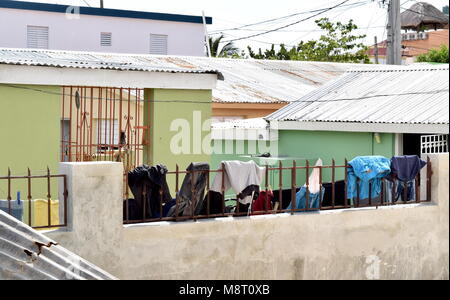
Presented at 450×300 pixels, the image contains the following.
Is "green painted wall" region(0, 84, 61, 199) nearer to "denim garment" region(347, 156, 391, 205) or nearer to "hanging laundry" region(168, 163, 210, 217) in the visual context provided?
"hanging laundry" region(168, 163, 210, 217)

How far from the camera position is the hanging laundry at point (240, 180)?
967 centimetres

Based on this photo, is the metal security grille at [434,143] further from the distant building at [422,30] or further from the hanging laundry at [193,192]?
the distant building at [422,30]

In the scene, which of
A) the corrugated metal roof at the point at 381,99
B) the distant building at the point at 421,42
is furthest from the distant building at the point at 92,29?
the distant building at the point at 421,42

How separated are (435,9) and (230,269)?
5187cm

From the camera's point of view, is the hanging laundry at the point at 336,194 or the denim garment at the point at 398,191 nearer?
the denim garment at the point at 398,191

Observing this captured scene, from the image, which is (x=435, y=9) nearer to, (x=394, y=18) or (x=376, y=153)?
(x=394, y=18)

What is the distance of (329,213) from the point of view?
10.1 meters

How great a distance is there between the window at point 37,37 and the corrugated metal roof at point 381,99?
15679mm

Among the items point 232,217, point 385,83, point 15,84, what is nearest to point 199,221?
point 232,217

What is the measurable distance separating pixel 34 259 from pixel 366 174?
202 inches

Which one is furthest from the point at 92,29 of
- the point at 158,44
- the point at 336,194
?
the point at 336,194

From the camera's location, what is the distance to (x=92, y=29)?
106 feet

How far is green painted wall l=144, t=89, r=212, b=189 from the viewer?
1391 centimetres

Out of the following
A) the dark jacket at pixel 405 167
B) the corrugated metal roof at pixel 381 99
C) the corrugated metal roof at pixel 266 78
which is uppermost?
the corrugated metal roof at pixel 266 78
